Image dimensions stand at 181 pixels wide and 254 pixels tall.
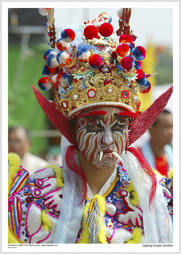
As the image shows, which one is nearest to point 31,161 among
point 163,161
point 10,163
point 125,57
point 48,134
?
point 163,161

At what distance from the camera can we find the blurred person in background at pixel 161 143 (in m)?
5.33

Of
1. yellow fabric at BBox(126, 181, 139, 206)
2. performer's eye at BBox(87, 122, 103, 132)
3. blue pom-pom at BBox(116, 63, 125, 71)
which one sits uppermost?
blue pom-pom at BBox(116, 63, 125, 71)

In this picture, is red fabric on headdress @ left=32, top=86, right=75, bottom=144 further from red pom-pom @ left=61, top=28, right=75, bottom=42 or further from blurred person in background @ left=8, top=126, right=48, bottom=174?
blurred person in background @ left=8, top=126, right=48, bottom=174

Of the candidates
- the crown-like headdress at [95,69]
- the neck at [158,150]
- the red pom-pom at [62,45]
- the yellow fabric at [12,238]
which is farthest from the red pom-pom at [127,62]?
the neck at [158,150]

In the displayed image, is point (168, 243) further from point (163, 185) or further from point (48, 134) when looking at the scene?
point (48, 134)

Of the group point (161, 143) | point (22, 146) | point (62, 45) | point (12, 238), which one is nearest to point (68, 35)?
point (62, 45)

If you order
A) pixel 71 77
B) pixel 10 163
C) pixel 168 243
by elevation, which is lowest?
pixel 168 243

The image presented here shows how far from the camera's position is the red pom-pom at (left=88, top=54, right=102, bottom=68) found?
2.77 metres

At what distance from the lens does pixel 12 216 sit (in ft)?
9.30

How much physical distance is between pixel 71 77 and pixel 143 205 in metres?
0.92

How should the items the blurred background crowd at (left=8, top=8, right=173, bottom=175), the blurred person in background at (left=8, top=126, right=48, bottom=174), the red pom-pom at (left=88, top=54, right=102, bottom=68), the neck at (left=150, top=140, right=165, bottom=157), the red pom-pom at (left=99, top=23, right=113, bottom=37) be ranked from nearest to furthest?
1. the red pom-pom at (left=88, top=54, right=102, bottom=68)
2. the red pom-pom at (left=99, top=23, right=113, bottom=37)
3. the blurred person in background at (left=8, top=126, right=48, bottom=174)
4. the neck at (left=150, top=140, right=165, bottom=157)
5. the blurred background crowd at (left=8, top=8, right=173, bottom=175)

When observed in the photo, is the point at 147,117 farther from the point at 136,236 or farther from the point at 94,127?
the point at 136,236

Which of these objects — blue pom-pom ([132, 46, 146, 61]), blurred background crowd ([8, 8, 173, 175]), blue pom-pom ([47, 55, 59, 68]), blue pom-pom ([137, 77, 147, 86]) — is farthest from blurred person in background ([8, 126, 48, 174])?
blurred background crowd ([8, 8, 173, 175])

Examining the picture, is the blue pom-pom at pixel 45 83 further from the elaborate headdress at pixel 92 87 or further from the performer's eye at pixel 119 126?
the performer's eye at pixel 119 126
